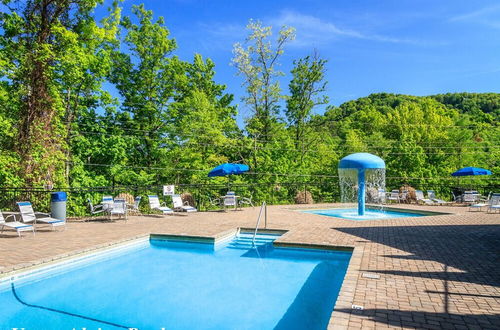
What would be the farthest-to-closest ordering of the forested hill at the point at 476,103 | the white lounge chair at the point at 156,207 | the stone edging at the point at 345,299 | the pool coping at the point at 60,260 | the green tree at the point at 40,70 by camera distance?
the forested hill at the point at 476,103 → the green tree at the point at 40,70 → the white lounge chair at the point at 156,207 → the pool coping at the point at 60,260 → the stone edging at the point at 345,299

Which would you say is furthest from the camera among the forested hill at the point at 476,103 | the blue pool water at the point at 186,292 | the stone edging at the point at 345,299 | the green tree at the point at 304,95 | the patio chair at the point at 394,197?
the forested hill at the point at 476,103

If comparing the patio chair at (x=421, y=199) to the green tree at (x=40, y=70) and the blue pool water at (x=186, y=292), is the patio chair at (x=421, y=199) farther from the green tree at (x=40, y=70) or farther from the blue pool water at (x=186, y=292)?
the green tree at (x=40, y=70)

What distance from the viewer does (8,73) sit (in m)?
14.9

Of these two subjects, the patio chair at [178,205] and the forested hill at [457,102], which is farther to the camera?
the forested hill at [457,102]

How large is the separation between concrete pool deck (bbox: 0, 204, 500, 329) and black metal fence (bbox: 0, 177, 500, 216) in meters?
3.18

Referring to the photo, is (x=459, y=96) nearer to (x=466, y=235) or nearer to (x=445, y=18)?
(x=445, y=18)

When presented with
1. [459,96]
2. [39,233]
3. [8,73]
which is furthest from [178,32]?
[459,96]

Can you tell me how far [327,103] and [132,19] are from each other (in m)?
17.2

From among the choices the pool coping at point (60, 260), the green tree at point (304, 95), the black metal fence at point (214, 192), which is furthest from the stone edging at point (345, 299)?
the green tree at point (304, 95)

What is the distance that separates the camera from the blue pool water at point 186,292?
176 inches

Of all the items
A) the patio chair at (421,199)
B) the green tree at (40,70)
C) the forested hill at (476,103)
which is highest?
the forested hill at (476,103)

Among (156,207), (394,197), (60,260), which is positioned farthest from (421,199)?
(60,260)

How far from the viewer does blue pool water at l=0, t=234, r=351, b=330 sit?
448cm

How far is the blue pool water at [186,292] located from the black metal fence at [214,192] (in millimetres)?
7110
